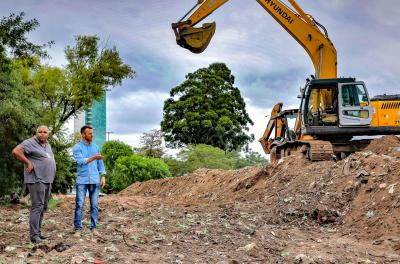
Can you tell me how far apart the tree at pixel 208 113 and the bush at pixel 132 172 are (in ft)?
27.8

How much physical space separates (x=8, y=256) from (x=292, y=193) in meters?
6.66

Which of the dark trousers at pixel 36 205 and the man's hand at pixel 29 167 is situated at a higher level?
the man's hand at pixel 29 167

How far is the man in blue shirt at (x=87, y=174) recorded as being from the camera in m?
7.97

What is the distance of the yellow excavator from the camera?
14648 mm

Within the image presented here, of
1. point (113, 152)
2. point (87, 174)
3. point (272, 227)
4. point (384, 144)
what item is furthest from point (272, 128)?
point (113, 152)

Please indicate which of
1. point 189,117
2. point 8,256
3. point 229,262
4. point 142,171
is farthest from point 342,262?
point 189,117

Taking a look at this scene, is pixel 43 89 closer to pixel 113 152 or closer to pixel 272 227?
pixel 113 152

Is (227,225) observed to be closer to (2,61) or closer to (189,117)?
(2,61)

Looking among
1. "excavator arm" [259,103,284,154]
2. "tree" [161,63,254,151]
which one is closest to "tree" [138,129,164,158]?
"tree" [161,63,254,151]

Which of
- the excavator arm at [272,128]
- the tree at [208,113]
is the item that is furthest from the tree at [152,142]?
the excavator arm at [272,128]

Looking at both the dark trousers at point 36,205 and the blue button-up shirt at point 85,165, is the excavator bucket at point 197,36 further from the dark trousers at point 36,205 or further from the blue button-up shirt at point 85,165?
the dark trousers at point 36,205

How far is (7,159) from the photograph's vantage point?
17.3 metres

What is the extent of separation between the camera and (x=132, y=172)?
2970cm

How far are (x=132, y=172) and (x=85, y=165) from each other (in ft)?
71.7
